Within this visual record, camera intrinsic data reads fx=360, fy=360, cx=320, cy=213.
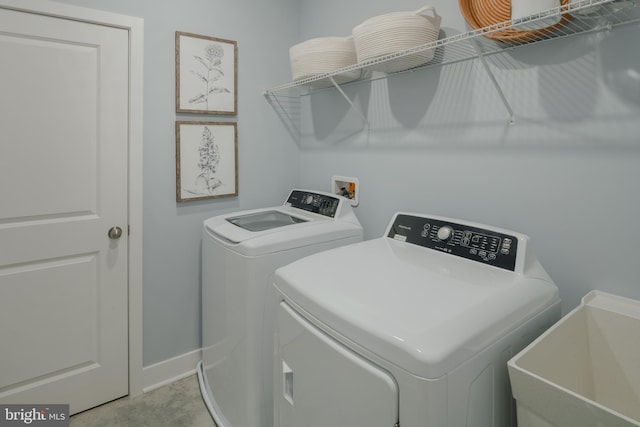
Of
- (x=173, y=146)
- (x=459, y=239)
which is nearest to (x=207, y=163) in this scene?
(x=173, y=146)

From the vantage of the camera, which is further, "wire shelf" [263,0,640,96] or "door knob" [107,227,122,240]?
"door knob" [107,227,122,240]

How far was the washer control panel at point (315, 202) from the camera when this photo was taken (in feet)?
6.34

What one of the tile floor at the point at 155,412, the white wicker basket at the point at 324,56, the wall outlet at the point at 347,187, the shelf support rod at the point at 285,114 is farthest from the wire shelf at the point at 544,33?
the tile floor at the point at 155,412

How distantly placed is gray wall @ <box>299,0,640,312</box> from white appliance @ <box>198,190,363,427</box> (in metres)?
0.41

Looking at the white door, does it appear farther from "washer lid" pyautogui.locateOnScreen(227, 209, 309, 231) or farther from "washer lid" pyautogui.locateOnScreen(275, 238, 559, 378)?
"washer lid" pyautogui.locateOnScreen(275, 238, 559, 378)

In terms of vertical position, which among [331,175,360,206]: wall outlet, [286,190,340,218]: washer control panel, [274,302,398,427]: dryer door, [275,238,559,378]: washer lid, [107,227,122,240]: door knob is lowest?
[274,302,398,427]: dryer door

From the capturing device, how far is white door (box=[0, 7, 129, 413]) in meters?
1.63

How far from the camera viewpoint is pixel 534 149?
1.30m

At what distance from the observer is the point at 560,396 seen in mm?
733

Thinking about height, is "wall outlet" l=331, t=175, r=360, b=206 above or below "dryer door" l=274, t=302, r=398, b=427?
above

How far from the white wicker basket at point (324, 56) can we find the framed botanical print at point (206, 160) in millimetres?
622

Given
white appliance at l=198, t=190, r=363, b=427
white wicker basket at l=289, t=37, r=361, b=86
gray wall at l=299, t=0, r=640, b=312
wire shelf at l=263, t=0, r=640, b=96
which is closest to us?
wire shelf at l=263, t=0, r=640, b=96

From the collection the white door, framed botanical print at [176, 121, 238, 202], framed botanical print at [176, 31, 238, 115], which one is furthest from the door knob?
framed botanical print at [176, 31, 238, 115]

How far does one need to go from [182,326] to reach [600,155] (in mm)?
2193
